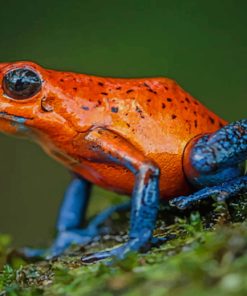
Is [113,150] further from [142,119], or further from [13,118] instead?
[13,118]

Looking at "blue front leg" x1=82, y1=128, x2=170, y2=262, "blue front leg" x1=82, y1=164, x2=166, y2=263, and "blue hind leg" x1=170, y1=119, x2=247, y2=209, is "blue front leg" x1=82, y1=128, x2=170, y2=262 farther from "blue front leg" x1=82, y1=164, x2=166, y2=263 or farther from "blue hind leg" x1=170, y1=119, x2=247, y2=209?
"blue hind leg" x1=170, y1=119, x2=247, y2=209

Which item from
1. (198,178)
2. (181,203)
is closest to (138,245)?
(181,203)

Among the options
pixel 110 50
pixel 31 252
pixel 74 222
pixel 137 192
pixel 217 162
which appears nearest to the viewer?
pixel 137 192

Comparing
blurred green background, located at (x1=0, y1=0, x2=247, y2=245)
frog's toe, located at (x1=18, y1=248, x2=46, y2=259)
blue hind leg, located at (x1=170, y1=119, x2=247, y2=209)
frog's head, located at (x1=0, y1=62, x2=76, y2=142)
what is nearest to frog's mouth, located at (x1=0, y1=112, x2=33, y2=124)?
frog's head, located at (x1=0, y1=62, x2=76, y2=142)

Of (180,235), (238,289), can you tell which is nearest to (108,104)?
(180,235)

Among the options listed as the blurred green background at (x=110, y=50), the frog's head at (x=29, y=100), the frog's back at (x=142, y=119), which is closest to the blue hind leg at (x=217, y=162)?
the frog's back at (x=142, y=119)

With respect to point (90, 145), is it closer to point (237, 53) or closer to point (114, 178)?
point (114, 178)
